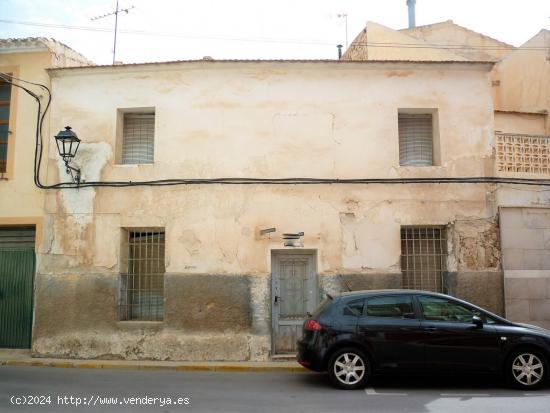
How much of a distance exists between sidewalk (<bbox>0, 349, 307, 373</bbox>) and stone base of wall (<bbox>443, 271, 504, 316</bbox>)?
137 inches

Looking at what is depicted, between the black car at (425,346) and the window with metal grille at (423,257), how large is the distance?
2.85m

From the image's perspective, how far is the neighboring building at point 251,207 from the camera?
10.4m

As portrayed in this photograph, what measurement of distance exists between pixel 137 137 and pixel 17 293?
4149mm

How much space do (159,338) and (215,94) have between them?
5.05 m

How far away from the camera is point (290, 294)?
34.4 feet

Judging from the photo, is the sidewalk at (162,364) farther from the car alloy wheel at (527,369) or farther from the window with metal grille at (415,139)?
the window with metal grille at (415,139)

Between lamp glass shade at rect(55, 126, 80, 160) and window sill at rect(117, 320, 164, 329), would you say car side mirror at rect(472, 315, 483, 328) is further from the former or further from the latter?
lamp glass shade at rect(55, 126, 80, 160)

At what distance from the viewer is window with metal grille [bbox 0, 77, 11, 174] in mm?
11445

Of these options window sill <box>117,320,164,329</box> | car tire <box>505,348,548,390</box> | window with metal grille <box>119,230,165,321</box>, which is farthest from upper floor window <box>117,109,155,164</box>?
car tire <box>505,348,548,390</box>

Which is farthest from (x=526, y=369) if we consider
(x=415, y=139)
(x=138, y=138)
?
(x=138, y=138)

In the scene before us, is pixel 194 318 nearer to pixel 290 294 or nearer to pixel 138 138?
pixel 290 294

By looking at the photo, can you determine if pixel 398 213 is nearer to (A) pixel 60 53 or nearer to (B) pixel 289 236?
(B) pixel 289 236

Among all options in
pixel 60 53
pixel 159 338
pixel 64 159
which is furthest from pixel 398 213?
pixel 60 53

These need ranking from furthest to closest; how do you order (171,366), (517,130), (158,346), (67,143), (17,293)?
1. (517,130)
2. (17,293)
3. (67,143)
4. (158,346)
5. (171,366)
